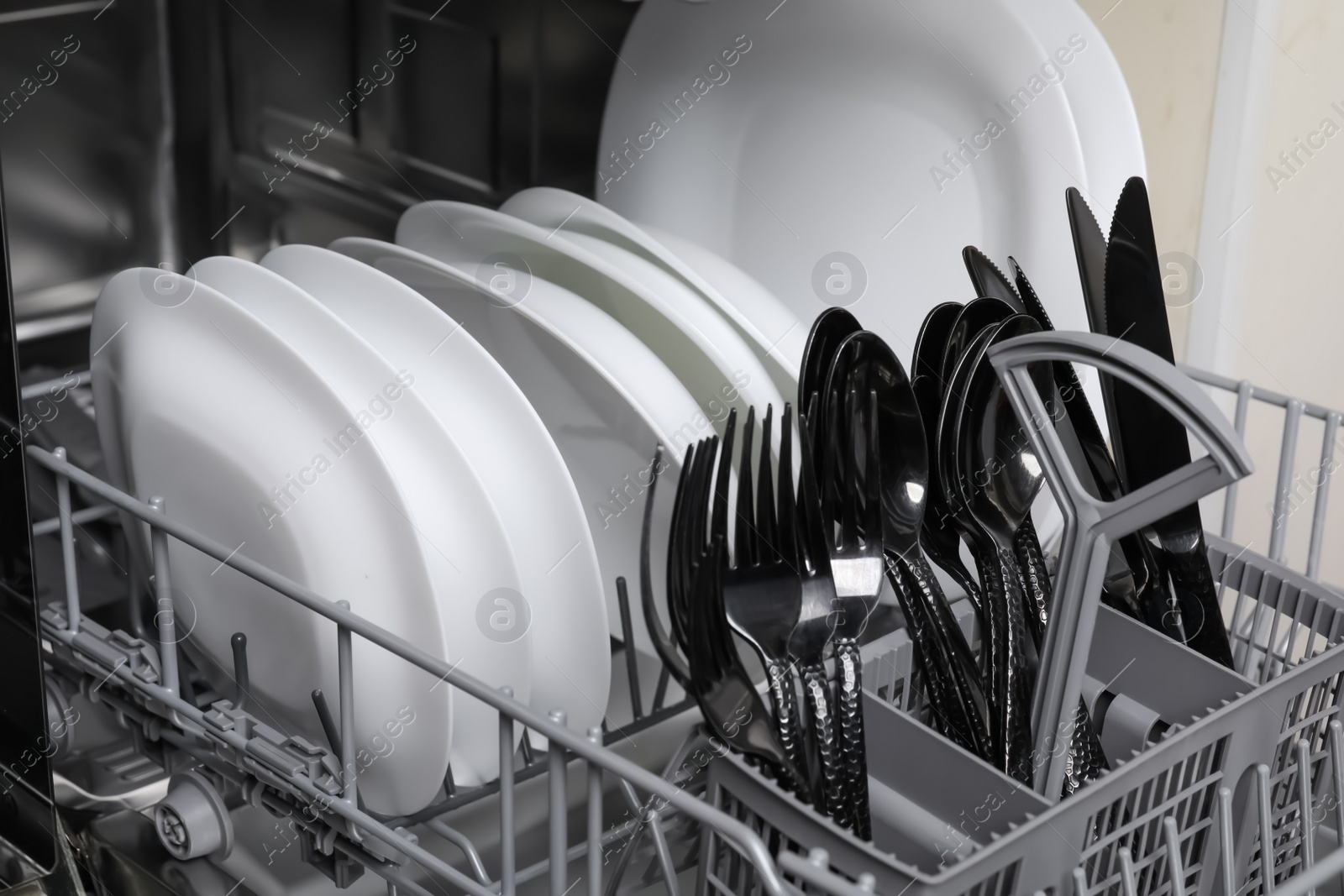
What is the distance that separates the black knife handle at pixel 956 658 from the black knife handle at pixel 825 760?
8cm

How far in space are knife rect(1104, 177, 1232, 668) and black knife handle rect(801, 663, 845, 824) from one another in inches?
7.0

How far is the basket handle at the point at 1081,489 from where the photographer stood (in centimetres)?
40

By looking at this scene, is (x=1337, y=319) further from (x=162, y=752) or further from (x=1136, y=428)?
(x=162, y=752)

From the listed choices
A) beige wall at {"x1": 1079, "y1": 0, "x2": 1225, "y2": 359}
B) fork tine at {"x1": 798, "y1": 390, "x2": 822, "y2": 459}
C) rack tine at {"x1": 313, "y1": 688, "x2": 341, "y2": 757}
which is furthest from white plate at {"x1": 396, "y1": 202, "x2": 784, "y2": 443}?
beige wall at {"x1": 1079, "y1": 0, "x2": 1225, "y2": 359}

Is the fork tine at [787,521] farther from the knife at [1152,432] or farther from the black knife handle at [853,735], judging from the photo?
the knife at [1152,432]

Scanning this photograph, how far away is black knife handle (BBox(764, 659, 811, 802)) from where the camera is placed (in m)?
0.45

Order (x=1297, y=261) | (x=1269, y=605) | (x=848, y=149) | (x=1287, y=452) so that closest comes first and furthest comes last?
(x=1269, y=605), (x=1287, y=452), (x=848, y=149), (x=1297, y=261)

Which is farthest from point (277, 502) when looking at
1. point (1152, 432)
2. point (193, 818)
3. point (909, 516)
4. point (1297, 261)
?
point (1297, 261)

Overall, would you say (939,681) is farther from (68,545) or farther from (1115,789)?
(68,545)

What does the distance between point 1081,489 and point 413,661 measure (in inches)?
9.4

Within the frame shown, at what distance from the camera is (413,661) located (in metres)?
0.43

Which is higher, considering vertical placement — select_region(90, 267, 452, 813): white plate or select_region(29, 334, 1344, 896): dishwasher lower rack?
select_region(90, 267, 452, 813): white plate

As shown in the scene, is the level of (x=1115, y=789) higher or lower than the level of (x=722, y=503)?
lower

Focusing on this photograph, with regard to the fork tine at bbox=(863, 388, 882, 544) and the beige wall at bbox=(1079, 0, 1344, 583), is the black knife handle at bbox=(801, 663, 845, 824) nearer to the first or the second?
the fork tine at bbox=(863, 388, 882, 544)
